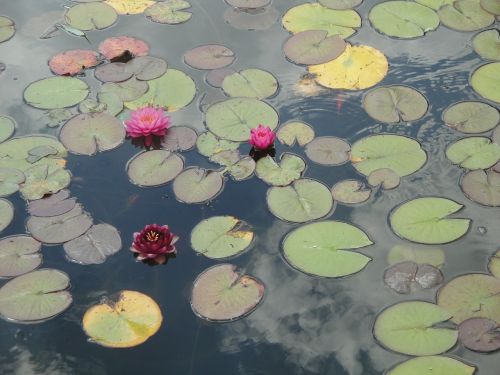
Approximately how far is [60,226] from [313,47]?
2002mm

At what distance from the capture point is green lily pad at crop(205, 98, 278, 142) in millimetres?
3854

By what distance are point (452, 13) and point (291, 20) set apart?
1.11 meters

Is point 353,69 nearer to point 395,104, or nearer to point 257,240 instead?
point 395,104

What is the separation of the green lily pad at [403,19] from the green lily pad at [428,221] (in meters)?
1.51

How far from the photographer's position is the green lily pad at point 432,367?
2791 mm

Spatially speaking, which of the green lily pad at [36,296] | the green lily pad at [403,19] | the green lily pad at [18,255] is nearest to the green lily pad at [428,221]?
the green lily pad at [403,19]

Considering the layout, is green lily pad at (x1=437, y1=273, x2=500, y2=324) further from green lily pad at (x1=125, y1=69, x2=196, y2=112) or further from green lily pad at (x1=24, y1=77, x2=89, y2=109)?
green lily pad at (x1=24, y1=77, x2=89, y2=109)

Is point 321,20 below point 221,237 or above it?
above

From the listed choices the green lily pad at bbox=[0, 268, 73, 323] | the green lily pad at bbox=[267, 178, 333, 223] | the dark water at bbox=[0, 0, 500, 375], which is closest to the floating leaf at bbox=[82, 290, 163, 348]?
the dark water at bbox=[0, 0, 500, 375]

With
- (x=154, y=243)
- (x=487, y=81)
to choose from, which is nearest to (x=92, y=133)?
(x=154, y=243)

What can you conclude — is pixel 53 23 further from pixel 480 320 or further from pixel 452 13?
pixel 480 320

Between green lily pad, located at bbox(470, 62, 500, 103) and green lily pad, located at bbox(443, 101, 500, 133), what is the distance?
13 centimetres

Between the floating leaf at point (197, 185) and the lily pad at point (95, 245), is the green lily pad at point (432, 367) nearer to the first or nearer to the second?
the floating leaf at point (197, 185)

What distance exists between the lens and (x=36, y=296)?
3117mm
